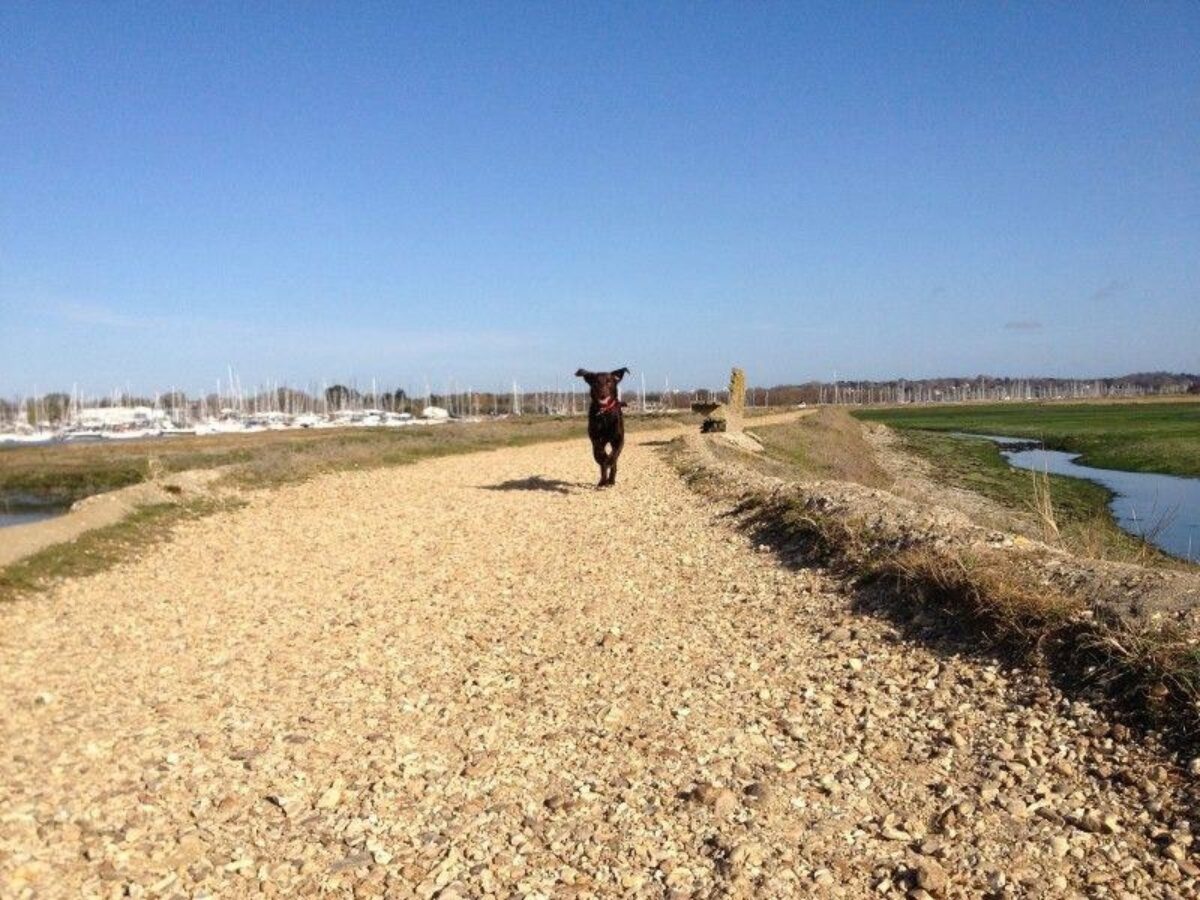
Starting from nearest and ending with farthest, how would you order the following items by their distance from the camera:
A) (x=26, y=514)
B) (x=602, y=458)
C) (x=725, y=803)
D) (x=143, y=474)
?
1. (x=725, y=803)
2. (x=602, y=458)
3. (x=26, y=514)
4. (x=143, y=474)

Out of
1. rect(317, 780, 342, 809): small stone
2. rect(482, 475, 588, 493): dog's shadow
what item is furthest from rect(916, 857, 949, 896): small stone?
rect(482, 475, 588, 493): dog's shadow

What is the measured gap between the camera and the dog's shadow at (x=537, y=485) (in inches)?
819

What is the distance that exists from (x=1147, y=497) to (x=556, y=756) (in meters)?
34.1

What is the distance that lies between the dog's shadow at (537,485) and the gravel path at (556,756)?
1024 cm

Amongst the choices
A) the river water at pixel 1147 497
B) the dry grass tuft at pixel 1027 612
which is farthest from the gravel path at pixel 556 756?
the river water at pixel 1147 497

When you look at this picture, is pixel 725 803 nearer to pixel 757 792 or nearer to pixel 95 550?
pixel 757 792

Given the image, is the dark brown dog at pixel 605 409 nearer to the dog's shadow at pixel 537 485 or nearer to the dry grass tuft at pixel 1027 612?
the dog's shadow at pixel 537 485

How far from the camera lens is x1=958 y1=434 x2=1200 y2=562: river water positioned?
69.0ft

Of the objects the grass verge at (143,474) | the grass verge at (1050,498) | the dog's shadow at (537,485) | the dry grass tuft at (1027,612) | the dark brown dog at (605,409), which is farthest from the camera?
the dog's shadow at (537,485)

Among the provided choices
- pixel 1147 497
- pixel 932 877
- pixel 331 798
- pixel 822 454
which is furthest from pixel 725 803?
pixel 822 454

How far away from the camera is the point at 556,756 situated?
18.6 ft

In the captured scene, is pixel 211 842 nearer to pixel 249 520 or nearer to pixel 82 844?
pixel 82 844

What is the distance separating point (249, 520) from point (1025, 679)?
631 inches

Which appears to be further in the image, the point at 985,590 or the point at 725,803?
the point at 985,590
